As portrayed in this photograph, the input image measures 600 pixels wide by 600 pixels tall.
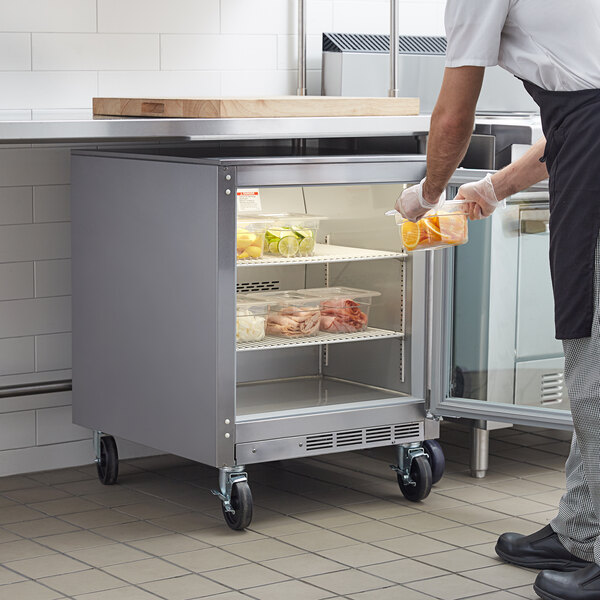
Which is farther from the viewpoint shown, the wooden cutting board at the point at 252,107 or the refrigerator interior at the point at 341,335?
the refrigerator interior at the point at 341,335

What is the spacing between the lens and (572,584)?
313 cm

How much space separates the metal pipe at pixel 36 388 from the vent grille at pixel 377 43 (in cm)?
167

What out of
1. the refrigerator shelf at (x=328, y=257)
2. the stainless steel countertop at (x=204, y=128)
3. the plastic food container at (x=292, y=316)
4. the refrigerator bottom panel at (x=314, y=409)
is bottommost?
the refrigerator bottom panel at (x=314, y=409)

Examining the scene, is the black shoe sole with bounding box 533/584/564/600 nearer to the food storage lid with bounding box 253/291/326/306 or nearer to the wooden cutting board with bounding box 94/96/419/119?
the food storage lid with bounding box 253/291/326/306

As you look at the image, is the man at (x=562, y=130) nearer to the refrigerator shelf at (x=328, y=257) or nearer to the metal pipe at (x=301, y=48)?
the refrigerator shelf at (x=328, y=257)

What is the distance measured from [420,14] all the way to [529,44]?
8.02 ft

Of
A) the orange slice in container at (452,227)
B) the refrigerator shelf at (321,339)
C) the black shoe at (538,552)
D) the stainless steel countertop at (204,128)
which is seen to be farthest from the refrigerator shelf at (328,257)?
the black shoe at (538,552)

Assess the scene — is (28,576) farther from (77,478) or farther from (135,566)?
(77,478)

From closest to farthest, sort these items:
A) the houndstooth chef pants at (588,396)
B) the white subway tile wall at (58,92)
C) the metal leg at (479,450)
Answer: the houndstooth chef pants at (588,396)
the white subway tile wall at (58,92)
the metal leg at (479,450)

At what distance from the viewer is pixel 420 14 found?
5102 mm

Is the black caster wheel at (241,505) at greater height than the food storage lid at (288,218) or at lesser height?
lesser

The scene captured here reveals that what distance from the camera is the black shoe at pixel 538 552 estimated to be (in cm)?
342

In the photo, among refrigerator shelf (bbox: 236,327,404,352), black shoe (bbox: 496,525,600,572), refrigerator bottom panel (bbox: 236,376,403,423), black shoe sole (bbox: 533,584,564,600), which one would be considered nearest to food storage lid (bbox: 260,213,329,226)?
refrigerator shelf (bbox: 236,327,404,352)

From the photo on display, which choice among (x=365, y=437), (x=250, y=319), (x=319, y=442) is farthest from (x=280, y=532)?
(x=250, y=319)
